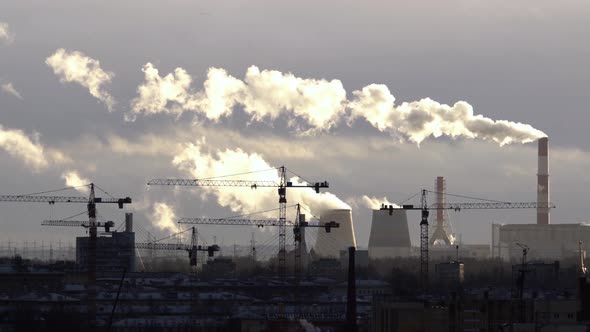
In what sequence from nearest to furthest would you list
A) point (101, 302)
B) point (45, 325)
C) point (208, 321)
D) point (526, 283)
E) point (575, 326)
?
point (575, 326) < point (45, 325) < point (208, 321) < point (101, 302) < point (526, 283)

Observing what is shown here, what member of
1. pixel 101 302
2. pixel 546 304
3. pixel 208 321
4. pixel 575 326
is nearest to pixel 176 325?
pixel 208 321

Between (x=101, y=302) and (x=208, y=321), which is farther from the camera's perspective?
(x=101, y=302)

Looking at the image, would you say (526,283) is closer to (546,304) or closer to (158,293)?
(158,293)

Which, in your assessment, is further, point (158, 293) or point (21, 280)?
point (21, 280)

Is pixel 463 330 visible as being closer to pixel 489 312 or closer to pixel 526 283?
pixel 489 312

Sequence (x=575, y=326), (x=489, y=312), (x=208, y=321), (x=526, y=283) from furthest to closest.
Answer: (x=526, y=283) < (x=208, y=321) < (x=489, y=312) < (x=575, y=326)

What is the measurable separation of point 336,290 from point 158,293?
2429 centimetres

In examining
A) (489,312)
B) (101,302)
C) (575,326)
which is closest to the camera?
(575,326)

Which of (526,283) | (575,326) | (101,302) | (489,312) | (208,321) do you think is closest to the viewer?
(575,326)

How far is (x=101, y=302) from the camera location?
16412 cm

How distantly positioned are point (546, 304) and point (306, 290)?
81.3 meters

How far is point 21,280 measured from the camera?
19388 centimetres

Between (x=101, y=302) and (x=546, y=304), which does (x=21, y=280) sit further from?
(x=546, y=304)

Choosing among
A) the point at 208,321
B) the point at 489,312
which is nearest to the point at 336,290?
the point at 208,321
